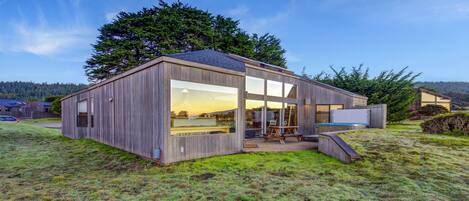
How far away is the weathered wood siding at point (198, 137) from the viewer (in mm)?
5781

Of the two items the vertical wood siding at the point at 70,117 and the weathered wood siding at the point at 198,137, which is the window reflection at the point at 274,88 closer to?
the weathered wood siding at the point at 198,137

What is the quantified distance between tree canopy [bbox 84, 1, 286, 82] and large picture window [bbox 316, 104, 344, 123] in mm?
11873

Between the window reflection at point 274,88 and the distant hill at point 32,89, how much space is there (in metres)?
63.2

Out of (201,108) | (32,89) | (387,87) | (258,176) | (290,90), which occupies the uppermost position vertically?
(32,89)

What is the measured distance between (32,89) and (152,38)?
6750cm

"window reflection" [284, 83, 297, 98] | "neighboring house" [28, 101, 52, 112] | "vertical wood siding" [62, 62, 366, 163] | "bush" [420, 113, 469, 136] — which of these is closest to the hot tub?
"window reflection" [284, 83, 297, 98]

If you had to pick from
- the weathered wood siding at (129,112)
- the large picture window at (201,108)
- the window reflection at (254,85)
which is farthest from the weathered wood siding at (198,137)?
the window reflection at (254,85)

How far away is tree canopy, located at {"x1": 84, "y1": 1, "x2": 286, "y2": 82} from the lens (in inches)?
819

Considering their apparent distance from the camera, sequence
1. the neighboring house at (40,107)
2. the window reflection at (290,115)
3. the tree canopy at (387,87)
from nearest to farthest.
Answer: the window reflection at (290,115)
the tree canopy at (387,87)
the neighboring house at (40,107)

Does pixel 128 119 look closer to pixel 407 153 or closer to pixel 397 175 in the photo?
pixel 397 175

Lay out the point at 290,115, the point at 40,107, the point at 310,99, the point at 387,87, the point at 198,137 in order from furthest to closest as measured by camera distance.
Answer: the point at 40,107, the point at 387,87, the point at 310,99, the point at 290,115, the point at 198,137

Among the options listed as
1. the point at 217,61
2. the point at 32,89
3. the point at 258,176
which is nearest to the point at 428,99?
the point at 217,61

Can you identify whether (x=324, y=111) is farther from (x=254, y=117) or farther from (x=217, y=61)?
(x=217, y=61)

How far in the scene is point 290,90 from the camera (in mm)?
12078
